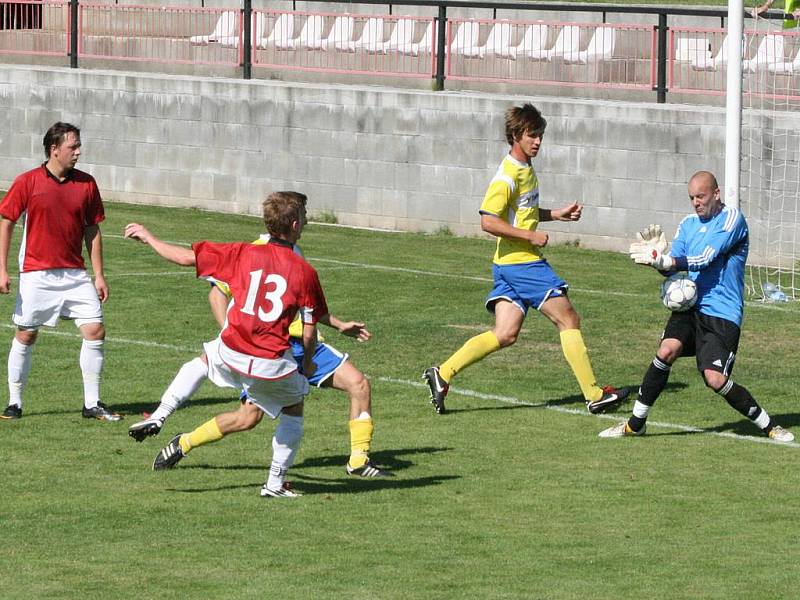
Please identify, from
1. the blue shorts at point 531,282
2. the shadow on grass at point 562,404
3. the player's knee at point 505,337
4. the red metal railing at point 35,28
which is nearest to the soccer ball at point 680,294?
the blue shorts at point 531,282

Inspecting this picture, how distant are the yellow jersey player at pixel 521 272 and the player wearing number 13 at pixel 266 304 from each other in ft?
9.90

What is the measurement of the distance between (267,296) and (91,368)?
3.01m

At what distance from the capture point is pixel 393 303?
1722 centimetres

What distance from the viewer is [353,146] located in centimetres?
2370

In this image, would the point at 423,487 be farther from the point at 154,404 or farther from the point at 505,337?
the point at 154,404

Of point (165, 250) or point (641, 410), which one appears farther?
point (641, 410)

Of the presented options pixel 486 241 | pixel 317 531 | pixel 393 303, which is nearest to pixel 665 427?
pixel 317 531

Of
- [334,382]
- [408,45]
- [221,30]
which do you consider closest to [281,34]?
[221,30]

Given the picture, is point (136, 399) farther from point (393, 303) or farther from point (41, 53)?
point (41, 53)

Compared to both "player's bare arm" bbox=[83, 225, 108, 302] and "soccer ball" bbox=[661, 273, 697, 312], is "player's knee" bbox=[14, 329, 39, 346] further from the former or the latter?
"soccer ball" bbox=[661, 273, 697, 312]

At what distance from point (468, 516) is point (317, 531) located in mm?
860

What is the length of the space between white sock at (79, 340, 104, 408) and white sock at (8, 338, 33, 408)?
38cm

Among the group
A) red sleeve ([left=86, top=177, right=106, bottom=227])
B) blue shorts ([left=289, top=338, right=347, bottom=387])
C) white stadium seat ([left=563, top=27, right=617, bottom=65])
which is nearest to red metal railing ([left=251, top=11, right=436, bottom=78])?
white stadium seat ([left=563, top=27, right=617, bottom=65])

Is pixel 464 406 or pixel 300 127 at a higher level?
pixel 300 127
